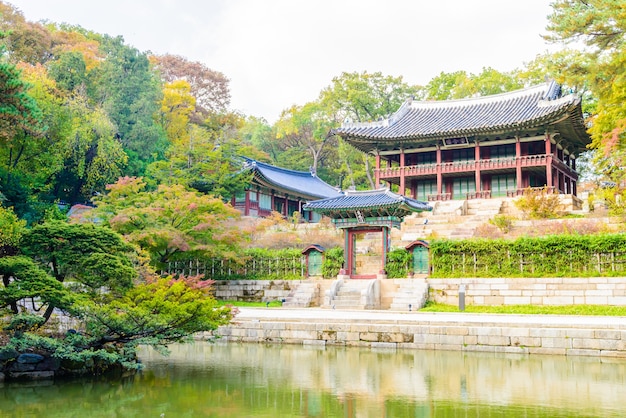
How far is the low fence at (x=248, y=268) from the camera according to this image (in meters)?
28.1

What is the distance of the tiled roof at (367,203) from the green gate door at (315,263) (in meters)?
1.93

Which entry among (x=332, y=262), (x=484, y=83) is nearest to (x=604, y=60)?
(x=332, y=262)

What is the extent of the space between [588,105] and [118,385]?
1546 inches

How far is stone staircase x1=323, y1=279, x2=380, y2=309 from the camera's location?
24391 mm

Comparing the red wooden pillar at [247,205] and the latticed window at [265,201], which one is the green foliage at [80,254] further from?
the latticed window at [265,201]

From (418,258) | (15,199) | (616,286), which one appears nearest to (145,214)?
(15,199)

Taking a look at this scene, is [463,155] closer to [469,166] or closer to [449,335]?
[469,166]

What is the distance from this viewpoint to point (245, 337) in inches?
745

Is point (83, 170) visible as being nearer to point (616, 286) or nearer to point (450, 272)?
point (450, 272)

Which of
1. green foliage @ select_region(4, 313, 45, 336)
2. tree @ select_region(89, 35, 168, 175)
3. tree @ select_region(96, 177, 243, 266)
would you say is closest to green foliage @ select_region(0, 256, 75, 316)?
green foliage @ select_region(4, 313, 45, 336)

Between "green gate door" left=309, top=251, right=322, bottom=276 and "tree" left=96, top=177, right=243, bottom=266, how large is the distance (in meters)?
3.28

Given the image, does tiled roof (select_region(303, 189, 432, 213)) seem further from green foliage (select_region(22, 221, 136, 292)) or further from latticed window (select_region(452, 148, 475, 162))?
latticed window (select_region(452, 148, 475, 162))

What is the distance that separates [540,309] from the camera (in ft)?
71.2

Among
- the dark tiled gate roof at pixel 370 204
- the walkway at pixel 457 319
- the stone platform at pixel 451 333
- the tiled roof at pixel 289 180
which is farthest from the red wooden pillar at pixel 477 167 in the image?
the stone platform at pixel 451 333
